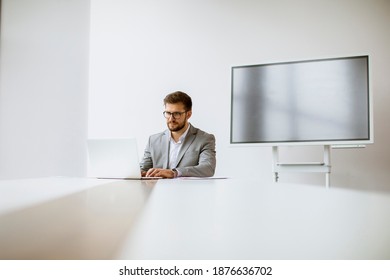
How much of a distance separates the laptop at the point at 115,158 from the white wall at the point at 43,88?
1.95m

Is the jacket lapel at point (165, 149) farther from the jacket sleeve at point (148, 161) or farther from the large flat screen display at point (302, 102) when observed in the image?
the large flat screen display at point (302, 102)

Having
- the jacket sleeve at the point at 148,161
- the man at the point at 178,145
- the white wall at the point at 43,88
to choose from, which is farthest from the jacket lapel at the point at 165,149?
the white wall at the point at 43,88

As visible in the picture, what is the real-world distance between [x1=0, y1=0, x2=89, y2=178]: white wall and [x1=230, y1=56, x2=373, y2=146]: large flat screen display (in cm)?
172

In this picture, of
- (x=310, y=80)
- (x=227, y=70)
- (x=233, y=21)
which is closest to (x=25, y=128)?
(x=227, y=70)

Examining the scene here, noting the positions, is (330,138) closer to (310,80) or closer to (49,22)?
(310,80)

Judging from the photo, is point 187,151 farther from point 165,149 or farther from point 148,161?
point 148,161

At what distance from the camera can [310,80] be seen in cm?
260

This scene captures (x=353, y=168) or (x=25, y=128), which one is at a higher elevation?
(x=25, y=128)

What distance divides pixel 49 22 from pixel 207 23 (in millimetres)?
1524

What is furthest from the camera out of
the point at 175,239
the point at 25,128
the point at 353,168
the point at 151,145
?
the point at 25,128

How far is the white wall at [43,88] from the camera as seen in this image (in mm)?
3256

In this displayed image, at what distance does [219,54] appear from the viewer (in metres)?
3.37

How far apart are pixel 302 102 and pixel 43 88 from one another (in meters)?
2.37

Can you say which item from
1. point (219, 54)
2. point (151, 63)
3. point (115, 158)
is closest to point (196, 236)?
point (115, 158)
